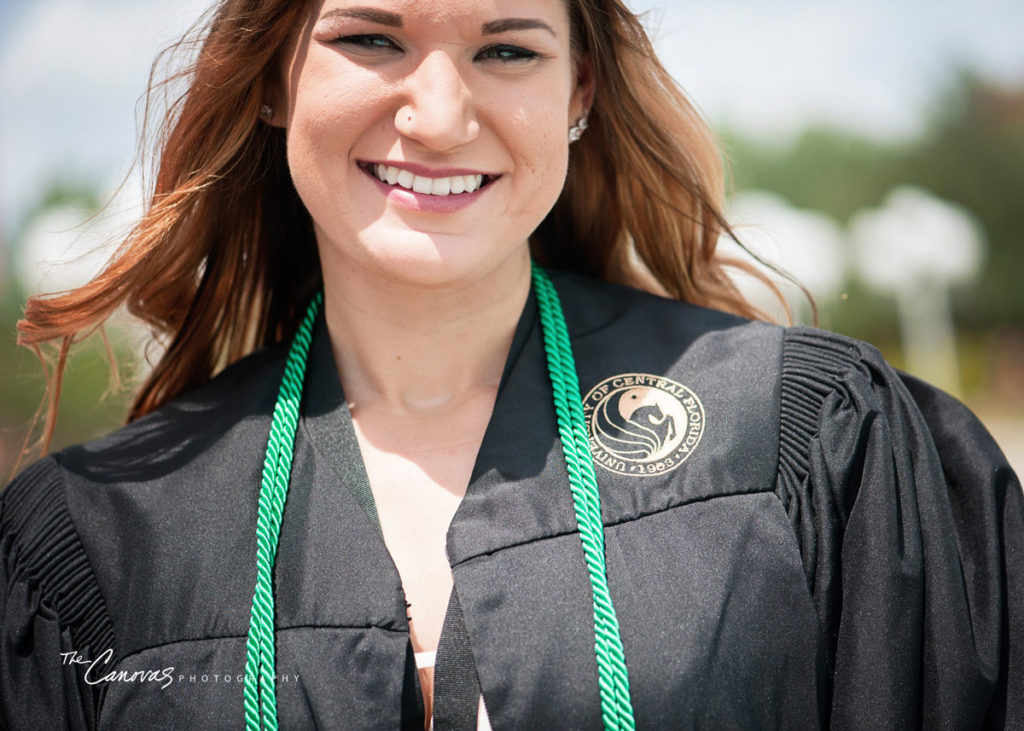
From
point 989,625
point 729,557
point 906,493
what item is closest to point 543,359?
point 729,557

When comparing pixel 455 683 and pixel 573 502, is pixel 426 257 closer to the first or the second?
pixel 573 502

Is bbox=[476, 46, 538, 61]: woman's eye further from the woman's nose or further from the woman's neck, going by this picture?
the woman's neck

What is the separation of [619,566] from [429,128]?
2.48 ft

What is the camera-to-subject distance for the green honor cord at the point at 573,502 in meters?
1.65

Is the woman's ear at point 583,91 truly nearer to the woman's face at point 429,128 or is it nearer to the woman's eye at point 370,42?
the woman's face at point 429,128

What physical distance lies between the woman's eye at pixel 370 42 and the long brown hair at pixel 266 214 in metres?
0.15

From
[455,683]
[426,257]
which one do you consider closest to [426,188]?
[426,257]

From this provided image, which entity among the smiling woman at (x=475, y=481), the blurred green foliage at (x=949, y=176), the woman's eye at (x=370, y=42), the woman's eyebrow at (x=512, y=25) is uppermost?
the woman's eyebrow at (x=512, y=25)

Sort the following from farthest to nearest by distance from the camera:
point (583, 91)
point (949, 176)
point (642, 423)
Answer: point (949, 176), point (583, 91), point (642, 423)

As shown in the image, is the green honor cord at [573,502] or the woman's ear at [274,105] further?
the woman's ear at [274,105]

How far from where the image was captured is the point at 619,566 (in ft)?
5.72

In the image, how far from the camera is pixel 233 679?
1751mm

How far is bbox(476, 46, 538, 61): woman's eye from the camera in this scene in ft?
6.09

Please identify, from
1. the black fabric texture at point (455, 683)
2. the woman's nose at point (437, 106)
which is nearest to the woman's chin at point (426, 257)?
Result: the woman's nose at point (437, 106)
